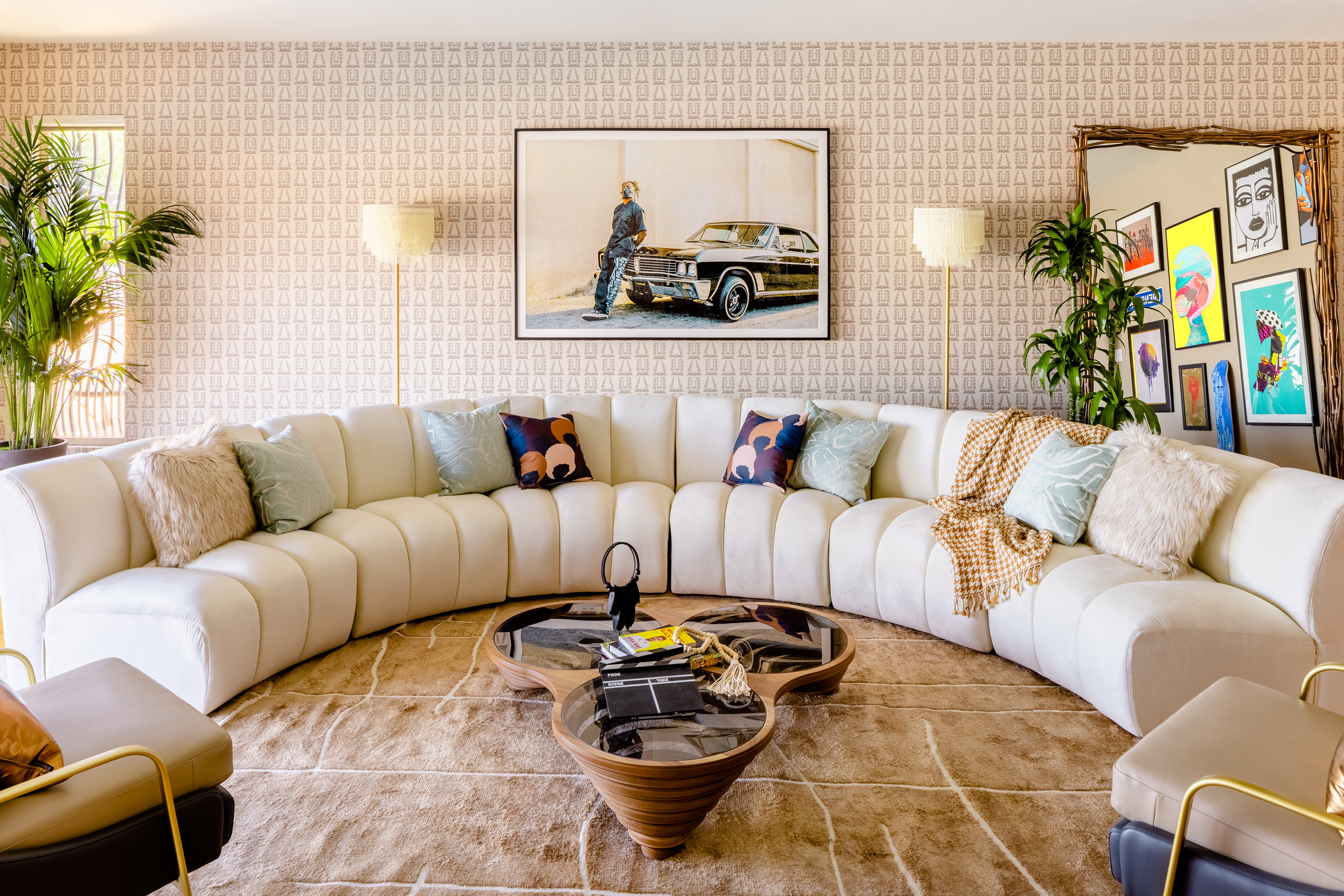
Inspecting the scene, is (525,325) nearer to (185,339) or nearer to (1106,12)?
(185,339)

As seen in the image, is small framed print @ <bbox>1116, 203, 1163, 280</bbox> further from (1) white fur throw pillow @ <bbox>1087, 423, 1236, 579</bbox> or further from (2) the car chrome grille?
(2) the car chrome grille

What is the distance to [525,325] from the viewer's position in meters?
4.57

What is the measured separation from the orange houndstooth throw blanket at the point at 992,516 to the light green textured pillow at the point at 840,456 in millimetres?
347

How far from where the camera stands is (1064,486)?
2.97 meters

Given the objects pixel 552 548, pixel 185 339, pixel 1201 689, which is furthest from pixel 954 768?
pixel 185 339

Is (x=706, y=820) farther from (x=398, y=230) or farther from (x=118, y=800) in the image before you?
(x=398, y=230)

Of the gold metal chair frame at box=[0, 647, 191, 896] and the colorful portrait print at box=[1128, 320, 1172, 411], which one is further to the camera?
the colorful portrait print at box=[1128, 320, 1172, 411]

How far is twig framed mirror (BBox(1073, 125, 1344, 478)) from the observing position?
4.17m

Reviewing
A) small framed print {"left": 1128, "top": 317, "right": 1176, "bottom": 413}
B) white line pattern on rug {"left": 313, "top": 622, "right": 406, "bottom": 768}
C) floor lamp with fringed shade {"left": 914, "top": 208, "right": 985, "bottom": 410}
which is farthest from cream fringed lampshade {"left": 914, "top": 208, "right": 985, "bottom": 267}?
white line pattern on rug {"left": 313, "top": 622, "right": 406, "bottom": 768}

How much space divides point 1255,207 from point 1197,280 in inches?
20.1

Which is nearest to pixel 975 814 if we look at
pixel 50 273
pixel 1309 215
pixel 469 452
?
pixel 469 452

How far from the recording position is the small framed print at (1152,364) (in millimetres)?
4340

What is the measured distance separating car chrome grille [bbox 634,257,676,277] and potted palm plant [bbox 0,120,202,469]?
8.12 feet

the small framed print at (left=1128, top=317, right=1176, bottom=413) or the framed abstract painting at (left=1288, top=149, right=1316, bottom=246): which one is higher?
the framed abstract painting at (left=1288, top=149, right=1316, bottom=246)
